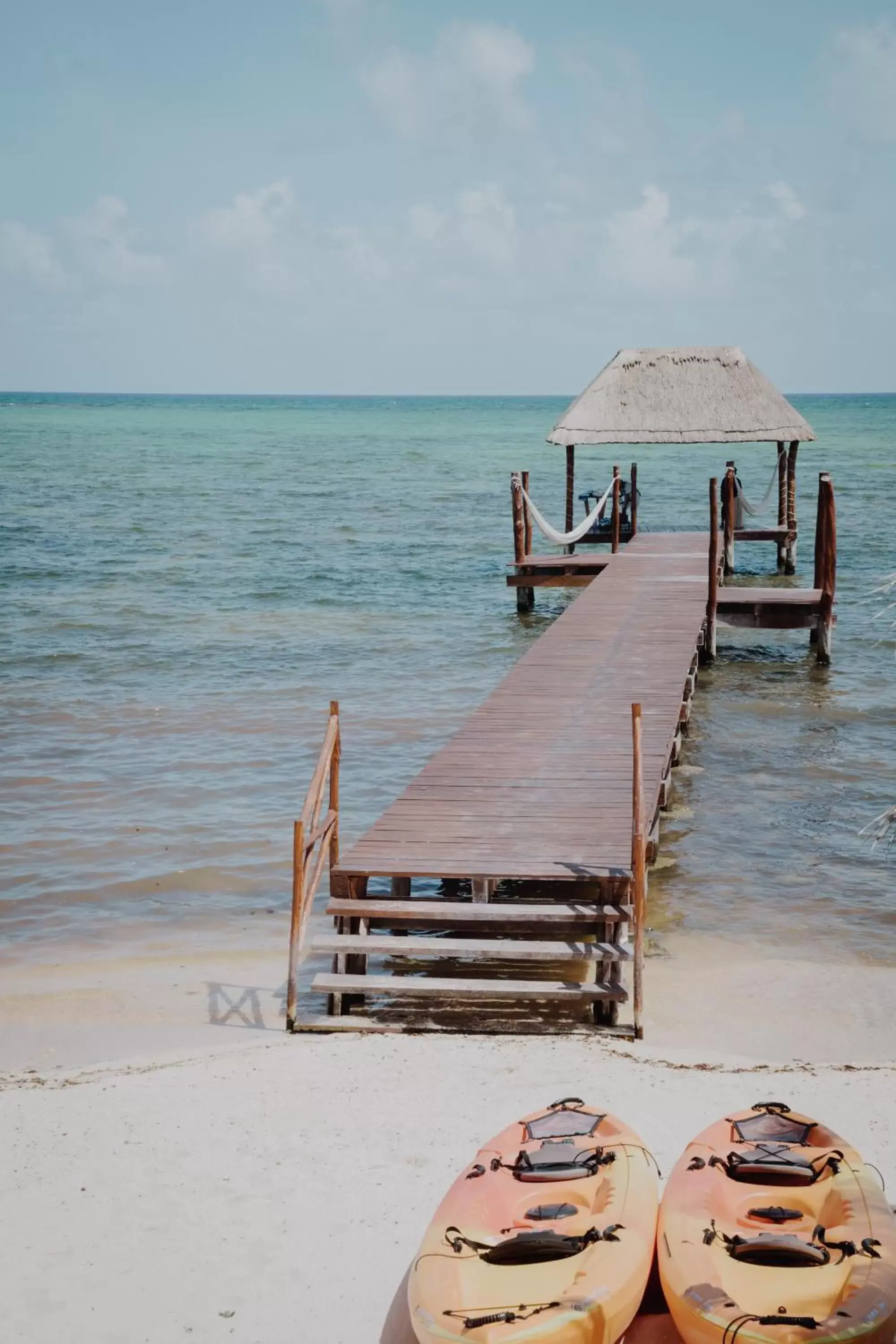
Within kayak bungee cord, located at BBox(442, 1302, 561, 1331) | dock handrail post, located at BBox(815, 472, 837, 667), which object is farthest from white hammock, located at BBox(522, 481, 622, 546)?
kayak bungee cord, located at BBox(442, 1302, 561, 1331)

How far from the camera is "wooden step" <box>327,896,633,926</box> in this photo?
24.3ft

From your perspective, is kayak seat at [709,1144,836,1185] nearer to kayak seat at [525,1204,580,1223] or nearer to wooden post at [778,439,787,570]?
kayak seat at [525,1204,580,1223]

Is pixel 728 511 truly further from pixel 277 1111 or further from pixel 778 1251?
pixel 778 1251

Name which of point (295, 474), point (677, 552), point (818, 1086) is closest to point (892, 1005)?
point (818, 1086)

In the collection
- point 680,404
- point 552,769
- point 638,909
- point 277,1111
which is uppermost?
point 680,404

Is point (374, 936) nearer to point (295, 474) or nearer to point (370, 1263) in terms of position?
point (370, 1263)

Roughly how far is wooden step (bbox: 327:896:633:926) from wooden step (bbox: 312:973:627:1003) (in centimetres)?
33

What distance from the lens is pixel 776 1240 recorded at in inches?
175

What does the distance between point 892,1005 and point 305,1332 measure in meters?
4.37

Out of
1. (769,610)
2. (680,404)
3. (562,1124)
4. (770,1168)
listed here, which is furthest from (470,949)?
(680,404)

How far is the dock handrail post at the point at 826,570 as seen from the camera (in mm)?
16281

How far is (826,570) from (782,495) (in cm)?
879

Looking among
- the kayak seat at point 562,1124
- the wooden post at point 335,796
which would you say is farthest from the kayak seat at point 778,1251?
the wooden post at point 335,796

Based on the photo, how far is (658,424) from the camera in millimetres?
21734
